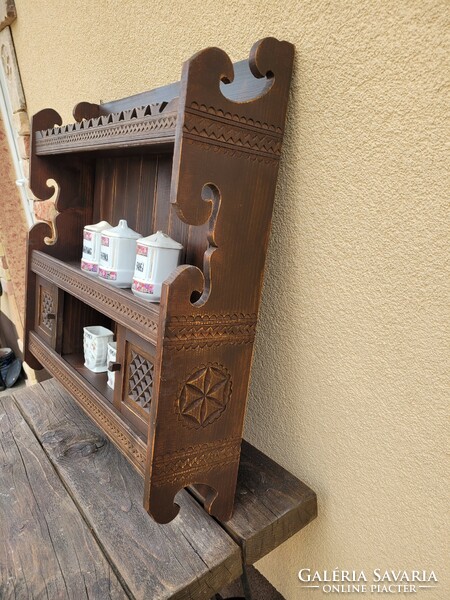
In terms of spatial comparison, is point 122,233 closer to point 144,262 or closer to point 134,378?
point 144,262

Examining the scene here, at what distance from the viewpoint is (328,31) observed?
645 millimetres

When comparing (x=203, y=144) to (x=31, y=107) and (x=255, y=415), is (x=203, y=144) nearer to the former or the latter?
(x=255, y=415)

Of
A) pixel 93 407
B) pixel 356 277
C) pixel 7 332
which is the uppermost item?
pixel 356 277

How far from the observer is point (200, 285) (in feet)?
2.05

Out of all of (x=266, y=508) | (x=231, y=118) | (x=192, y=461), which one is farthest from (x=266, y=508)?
(x=231, y=118)

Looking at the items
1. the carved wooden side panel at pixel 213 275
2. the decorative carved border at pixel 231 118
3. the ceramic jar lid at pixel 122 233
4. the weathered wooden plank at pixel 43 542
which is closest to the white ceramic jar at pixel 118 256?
the ceramic jar lid at pixel 122 233

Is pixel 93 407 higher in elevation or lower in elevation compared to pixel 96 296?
lower

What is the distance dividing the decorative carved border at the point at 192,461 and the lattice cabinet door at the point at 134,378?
101mm

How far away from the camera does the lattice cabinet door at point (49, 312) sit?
106cm

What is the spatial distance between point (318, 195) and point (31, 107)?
58.6 inches

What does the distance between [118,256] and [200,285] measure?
27 cm

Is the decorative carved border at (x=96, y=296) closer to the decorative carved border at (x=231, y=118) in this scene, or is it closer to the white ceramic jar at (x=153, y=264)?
the white ceramic jar at (x=153, y=264)

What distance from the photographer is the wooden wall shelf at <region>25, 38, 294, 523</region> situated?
594mm

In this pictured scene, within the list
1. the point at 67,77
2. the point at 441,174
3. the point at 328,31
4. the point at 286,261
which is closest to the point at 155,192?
the point at 286,261
